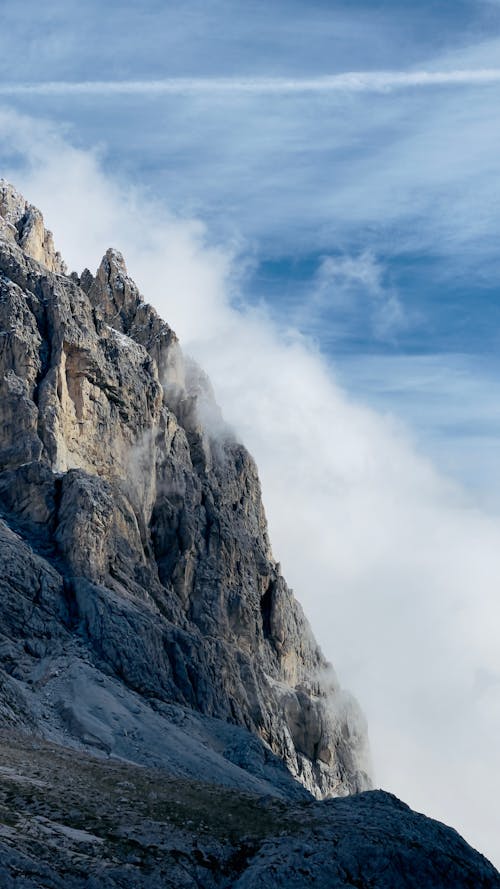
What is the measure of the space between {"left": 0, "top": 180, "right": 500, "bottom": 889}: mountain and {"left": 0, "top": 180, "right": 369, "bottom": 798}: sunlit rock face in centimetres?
27

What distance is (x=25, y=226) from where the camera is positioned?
169500 mm

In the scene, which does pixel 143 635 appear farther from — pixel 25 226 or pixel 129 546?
pixel 25 226

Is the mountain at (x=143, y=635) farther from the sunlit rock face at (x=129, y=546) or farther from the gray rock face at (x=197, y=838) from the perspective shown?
the sunlit rock face at (x=129, y=546)

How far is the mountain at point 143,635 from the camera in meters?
60.5

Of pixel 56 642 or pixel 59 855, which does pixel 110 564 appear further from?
pixel 59 855

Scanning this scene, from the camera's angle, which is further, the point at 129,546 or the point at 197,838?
the point at 129,546

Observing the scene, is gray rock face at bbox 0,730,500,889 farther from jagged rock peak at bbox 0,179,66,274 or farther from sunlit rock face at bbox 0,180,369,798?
jagged rock peak at bbox 0,179,66,274

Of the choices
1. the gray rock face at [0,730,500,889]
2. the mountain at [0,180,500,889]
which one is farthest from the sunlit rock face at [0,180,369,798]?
the gray rock face at [0,730,500,889]

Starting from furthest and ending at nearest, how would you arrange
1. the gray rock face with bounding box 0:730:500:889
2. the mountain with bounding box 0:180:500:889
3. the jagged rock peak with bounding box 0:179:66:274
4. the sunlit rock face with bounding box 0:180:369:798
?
the jagged rock peak with bounding box 0:179:66:274 < the sunlit rock face with bounding box 0:180:369:798 < the mountain with bounding box 0:180:500:889 < the gray rock face with bounding box 0:730:500:889

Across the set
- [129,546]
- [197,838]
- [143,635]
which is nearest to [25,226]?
[129,546]

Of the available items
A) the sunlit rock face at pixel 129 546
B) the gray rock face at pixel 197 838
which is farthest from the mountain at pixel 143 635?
the sunlit rock face at pixel 129 546

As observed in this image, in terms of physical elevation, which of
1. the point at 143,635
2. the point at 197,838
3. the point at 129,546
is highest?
the point at 129,546

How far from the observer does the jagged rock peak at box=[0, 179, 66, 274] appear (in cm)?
16662

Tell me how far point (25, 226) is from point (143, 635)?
72.4 m
